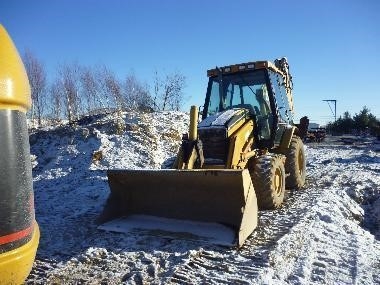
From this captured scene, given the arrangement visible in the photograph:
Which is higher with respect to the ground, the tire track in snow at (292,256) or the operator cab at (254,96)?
the operator cab at (254,96)

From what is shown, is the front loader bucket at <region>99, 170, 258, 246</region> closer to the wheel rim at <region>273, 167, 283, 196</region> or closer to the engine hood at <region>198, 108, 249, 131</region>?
the engine hood at <region>198, 108, 249, 131</region>

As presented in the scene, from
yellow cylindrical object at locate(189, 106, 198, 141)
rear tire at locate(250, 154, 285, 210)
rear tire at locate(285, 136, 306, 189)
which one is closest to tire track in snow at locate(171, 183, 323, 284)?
rear tire at locate(250, 154, 285, 210)

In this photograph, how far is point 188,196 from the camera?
5.22 meters

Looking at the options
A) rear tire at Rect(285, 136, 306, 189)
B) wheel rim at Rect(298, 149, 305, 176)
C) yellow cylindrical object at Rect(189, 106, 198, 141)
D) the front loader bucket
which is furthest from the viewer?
wheel rim at Rect(298, 149, 305, 176)

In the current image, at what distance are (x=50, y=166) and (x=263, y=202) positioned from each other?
720 centimetres

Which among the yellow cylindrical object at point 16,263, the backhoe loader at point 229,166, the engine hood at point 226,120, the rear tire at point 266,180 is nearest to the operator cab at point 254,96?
the backhoe loader at point 229,166

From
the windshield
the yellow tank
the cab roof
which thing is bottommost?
the yellow tank

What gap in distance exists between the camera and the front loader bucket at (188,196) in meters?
4.71

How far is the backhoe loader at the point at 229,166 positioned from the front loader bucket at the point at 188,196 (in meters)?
0.01

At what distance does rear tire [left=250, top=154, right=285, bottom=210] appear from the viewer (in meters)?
5.63

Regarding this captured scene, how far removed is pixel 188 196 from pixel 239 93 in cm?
269

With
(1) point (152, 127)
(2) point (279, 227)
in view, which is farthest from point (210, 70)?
(1) point (152, 127)

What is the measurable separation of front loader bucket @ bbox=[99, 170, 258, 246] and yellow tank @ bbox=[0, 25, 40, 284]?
265cm

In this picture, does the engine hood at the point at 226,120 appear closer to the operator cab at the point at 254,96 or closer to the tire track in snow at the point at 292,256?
the operator cab at the point at 254,96
